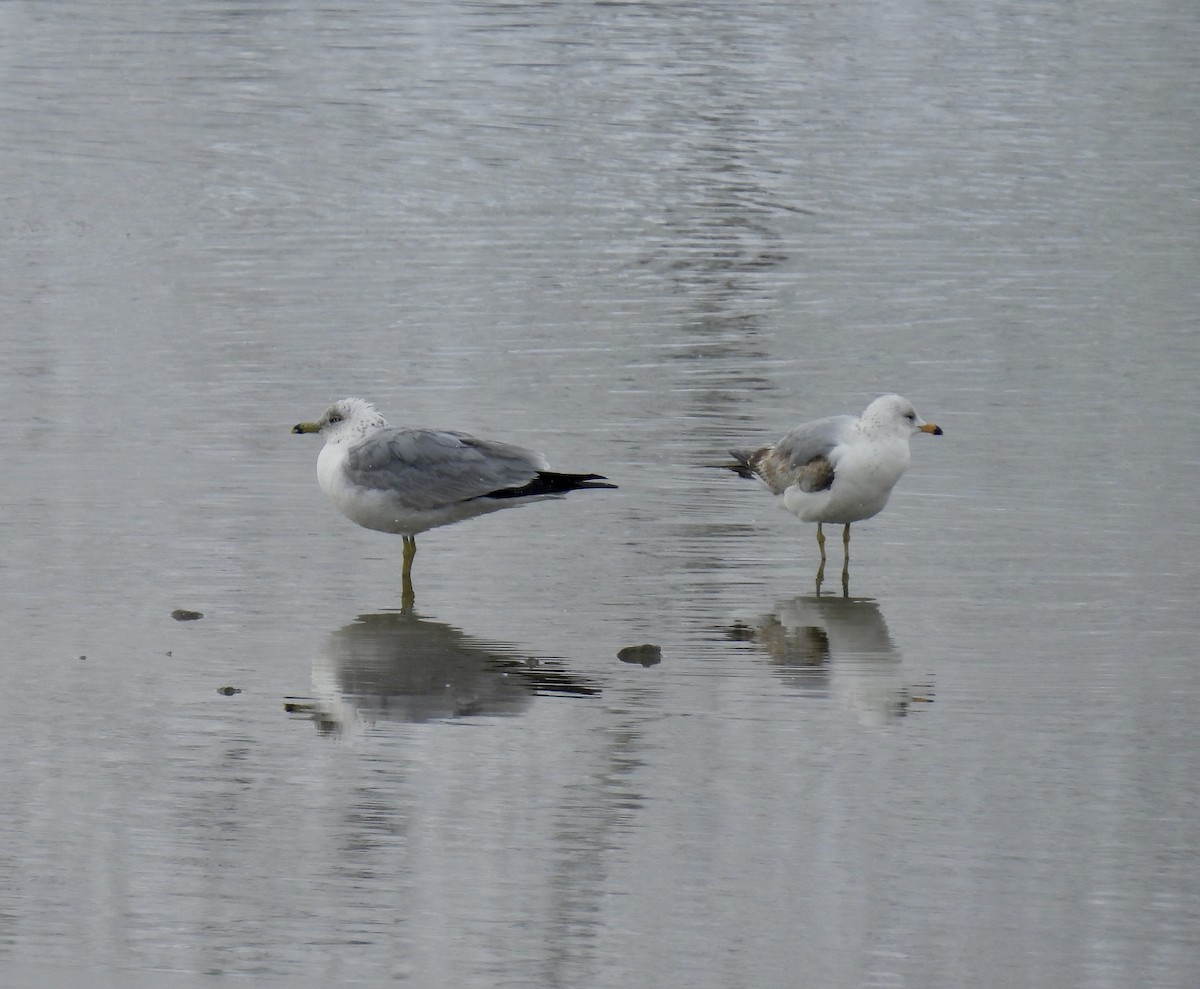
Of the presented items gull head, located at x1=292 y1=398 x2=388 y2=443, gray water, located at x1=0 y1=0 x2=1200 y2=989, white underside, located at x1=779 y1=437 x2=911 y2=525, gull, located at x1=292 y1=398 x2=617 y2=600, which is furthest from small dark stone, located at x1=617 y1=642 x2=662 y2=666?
gull head, located at x1=292 y1=398 x2=388 y2=443

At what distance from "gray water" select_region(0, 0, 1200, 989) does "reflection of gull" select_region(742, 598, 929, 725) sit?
2cm

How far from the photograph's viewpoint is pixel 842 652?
7586 millimetres

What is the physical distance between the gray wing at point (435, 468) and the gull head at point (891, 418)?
137 cm

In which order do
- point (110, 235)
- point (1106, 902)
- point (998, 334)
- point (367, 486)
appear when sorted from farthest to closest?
point (110, 235)
point (998, 334)
point (367, 486)
point (1106, 902)

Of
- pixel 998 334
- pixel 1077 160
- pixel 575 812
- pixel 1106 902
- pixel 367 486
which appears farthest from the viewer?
pixel 1077 160

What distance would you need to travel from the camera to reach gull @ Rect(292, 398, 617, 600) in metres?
8.35

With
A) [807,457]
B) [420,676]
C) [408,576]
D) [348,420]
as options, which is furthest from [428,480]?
[807,457]

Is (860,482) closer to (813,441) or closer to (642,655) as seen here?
(813,441)

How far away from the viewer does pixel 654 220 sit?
54.5ft

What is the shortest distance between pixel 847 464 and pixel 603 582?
3.62 feet

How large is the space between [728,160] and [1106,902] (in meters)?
14.3

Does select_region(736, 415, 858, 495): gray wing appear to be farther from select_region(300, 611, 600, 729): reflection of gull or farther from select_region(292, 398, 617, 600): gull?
select_region(300, 611, 600, 729): reflection of gull

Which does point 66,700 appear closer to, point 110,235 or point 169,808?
point 169,808

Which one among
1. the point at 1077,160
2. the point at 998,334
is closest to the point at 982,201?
the point at 1077,160
